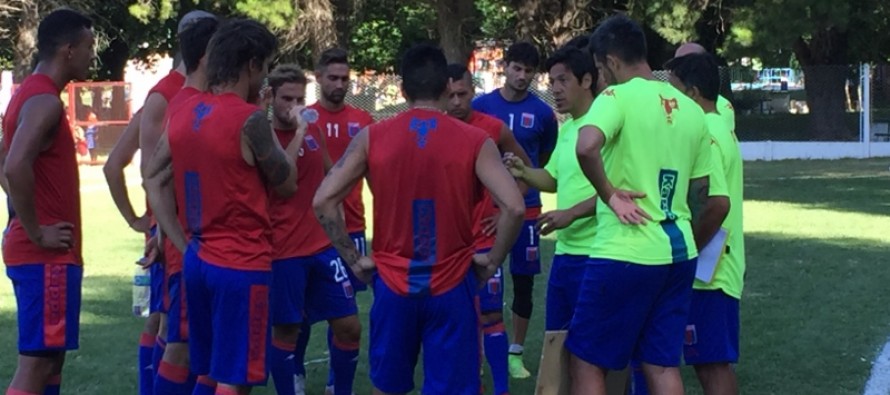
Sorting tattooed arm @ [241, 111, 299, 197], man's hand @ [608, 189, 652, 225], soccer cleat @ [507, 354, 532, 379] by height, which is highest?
Answer: tattooed arm @ [241, 111, 299, 197]

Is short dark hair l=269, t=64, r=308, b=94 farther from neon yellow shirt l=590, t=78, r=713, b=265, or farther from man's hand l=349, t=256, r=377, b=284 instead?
neon yellow shirt l=590, t=78, r=713, b=265

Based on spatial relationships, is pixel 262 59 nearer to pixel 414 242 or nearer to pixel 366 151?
pixel 366 151

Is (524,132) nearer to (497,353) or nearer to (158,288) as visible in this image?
(497,353)

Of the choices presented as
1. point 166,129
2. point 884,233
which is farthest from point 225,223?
point 884,233

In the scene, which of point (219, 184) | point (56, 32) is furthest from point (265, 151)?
point (56, 32)

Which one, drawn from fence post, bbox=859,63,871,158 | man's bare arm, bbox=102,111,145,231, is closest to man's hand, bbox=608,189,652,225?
man's bare arm, bbox=102,111,145,231

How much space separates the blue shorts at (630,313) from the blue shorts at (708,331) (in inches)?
15.0

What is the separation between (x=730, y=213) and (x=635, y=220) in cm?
95

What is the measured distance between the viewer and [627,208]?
5.46 meters

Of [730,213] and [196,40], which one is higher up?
[196,40]

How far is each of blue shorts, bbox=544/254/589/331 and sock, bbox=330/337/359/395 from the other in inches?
46.8

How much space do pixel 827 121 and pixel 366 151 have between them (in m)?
31.9

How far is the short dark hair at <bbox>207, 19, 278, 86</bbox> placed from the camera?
5.38 meters

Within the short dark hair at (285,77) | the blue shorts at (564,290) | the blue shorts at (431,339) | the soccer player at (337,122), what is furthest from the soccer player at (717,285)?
the soccer player at (337,122)
